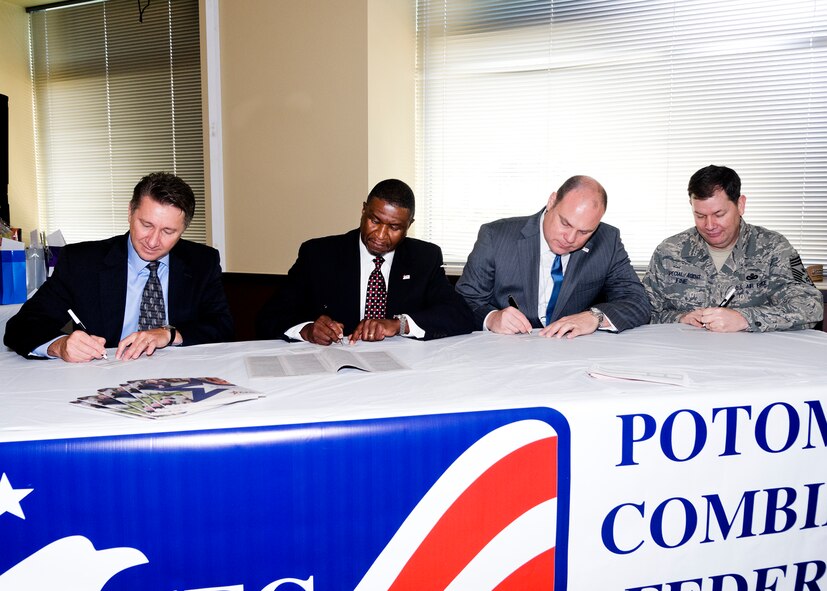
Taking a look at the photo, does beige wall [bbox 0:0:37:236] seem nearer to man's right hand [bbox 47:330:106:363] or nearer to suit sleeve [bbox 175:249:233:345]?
suit sleeve [bbox 175:249:233:345]

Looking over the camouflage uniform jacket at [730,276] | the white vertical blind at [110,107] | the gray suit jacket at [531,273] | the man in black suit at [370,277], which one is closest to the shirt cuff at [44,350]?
the man in black suit at [370,277]

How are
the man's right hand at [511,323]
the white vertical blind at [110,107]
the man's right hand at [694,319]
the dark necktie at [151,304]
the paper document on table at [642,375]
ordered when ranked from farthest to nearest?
the white vertical blind at [110,107] → the man's right hand at [694,319] → the man's right hand at [511,323] → the dark necktie at [151,304] → the paper document on table at [642,375]

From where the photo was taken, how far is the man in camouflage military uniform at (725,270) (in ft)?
7.85

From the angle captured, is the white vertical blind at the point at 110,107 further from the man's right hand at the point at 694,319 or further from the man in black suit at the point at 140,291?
the man's right hand at the point at 694,319

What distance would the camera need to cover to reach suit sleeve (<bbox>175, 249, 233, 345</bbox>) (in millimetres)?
2154

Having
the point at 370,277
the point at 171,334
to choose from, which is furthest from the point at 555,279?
the point at 171,334

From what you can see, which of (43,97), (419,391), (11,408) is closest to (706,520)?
(419,391)

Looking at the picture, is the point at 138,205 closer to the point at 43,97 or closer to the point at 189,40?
the point at 189,40

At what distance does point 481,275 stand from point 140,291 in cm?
122

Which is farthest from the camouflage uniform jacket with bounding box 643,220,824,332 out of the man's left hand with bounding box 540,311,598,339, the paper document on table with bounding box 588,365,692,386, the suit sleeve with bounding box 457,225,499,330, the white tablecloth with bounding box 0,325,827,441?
the paper document on table with bounding box 588,365,692,386

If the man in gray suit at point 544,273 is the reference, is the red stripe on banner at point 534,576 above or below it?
below

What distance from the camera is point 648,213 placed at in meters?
3.52

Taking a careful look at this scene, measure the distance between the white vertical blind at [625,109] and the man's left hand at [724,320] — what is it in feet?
4.20

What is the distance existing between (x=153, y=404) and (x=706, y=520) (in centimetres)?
116
